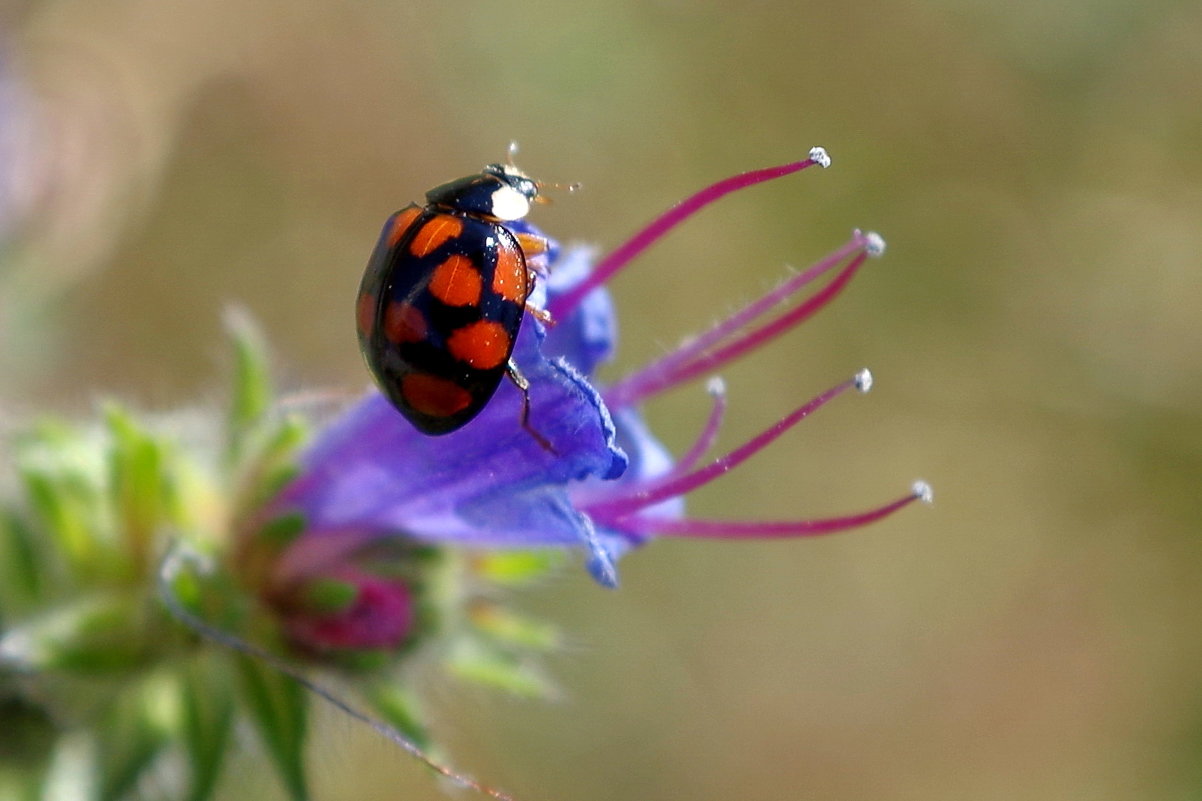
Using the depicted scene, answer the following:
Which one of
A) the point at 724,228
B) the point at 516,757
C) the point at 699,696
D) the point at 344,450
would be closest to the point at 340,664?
the point at 344,450

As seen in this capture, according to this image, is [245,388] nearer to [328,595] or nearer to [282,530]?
[282,530]

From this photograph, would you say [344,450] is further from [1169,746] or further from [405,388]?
[1169,746]

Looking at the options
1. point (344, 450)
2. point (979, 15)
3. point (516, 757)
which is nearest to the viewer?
point (344, 450)

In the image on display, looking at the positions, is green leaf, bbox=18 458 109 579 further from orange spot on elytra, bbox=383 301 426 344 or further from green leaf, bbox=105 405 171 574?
orange spot on elytra, bbox=383 301 426 344

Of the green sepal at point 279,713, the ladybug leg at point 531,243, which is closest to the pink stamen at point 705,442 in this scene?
the ladybug leg at point 531,243

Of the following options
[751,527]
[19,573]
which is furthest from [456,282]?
[19,573]
